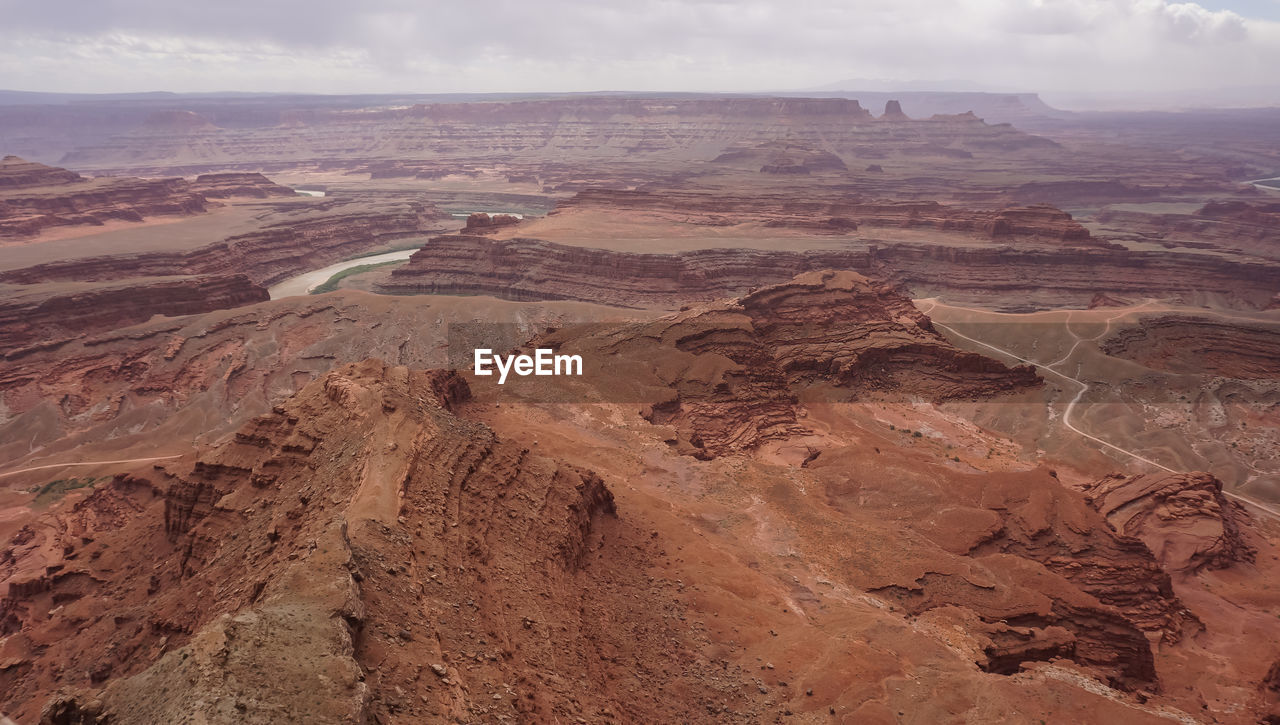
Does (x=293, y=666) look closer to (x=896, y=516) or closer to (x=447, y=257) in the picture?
(x=896, y=516)

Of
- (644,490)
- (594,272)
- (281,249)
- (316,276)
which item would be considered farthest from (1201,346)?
(281,249)

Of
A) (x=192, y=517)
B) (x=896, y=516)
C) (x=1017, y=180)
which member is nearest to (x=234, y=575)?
(x=192, y=517)

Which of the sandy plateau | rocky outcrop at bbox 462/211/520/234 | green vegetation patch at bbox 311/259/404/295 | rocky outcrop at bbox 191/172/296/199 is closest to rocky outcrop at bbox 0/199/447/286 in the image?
the sandy plateau

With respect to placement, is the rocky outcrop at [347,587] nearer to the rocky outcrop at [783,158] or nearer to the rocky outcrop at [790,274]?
the rocky outcrop at [790,274]

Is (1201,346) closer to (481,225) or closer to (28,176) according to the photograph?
(481,225)

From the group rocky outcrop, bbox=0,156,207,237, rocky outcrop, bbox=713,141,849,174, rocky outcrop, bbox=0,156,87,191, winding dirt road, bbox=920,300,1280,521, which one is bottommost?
winding dirt road, bbox=920,300,1280,521

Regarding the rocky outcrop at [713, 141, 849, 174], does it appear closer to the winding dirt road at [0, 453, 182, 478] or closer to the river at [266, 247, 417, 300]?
the river at [266, 247, 417, 300]
